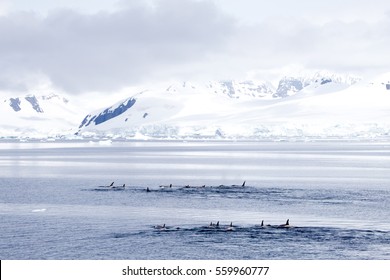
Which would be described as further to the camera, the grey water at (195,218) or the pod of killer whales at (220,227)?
the pod of killer whales at (220,227)

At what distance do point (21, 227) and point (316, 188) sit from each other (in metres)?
47.7

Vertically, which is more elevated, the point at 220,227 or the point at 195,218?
the point at 195,218

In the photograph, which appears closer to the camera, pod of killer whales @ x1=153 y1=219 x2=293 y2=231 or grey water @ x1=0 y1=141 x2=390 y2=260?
grey water @ x1=0 y1=141 x2=390 y2=260

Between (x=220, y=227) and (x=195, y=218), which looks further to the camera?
(x=195, y=218)

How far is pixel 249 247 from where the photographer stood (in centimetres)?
4750

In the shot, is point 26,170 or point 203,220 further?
point 26,170
